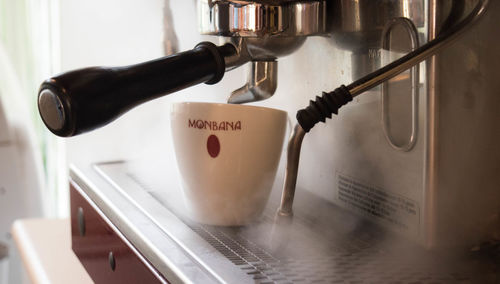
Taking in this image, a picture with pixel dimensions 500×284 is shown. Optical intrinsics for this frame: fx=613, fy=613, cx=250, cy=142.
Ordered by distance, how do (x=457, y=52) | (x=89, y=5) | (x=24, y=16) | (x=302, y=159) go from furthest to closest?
1. (x=24, y=16)
2. (x=89, y=5)
3. (x=302, y=159)
4. (x=457, y=52)

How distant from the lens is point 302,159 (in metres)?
0.48

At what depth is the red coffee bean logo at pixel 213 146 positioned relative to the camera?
0.38m

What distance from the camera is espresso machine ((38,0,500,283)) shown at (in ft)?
1.04

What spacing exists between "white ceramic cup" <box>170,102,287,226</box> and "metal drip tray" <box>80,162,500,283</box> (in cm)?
2

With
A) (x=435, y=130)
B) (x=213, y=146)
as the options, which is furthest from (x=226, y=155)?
(x=435, y=130)

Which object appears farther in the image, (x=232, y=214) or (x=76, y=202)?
(x=76, y=202)

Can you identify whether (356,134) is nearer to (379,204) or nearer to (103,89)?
(379,204)

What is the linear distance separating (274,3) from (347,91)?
76 millimetres

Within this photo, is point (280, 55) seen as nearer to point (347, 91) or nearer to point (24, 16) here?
point (347, 91)

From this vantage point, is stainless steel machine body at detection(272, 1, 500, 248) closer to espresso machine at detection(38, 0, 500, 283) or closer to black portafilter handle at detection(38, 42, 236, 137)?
espresso machine at detection(38, 0, 500, 283)

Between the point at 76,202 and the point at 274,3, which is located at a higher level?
the point at 274,3

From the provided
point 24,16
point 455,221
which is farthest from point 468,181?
point 24,16

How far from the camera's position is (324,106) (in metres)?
0.34

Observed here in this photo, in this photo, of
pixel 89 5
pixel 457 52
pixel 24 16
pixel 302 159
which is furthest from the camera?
pixel 24 16
